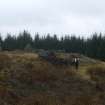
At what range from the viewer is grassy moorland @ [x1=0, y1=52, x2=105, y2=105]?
16375 mm

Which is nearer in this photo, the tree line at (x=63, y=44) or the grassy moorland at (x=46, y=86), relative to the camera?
the grassy moorland at (x=46, y=86)

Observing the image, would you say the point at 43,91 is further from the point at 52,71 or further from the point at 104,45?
the point at 104,45

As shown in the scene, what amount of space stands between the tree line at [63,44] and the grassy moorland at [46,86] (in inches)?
2237

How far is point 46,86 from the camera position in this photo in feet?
69.7

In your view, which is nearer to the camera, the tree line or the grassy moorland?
the grassy moorland

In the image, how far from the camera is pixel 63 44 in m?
103

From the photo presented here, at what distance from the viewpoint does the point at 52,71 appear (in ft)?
84.0

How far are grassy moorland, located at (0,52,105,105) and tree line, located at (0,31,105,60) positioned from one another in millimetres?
56816

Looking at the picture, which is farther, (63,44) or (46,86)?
(63,44)

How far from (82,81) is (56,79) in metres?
2.00

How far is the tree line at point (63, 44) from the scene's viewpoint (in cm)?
8619

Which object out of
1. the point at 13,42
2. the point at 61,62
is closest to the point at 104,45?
the point at 13,42

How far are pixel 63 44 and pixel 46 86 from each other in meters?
81.6

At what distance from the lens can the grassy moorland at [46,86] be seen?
16375mm
